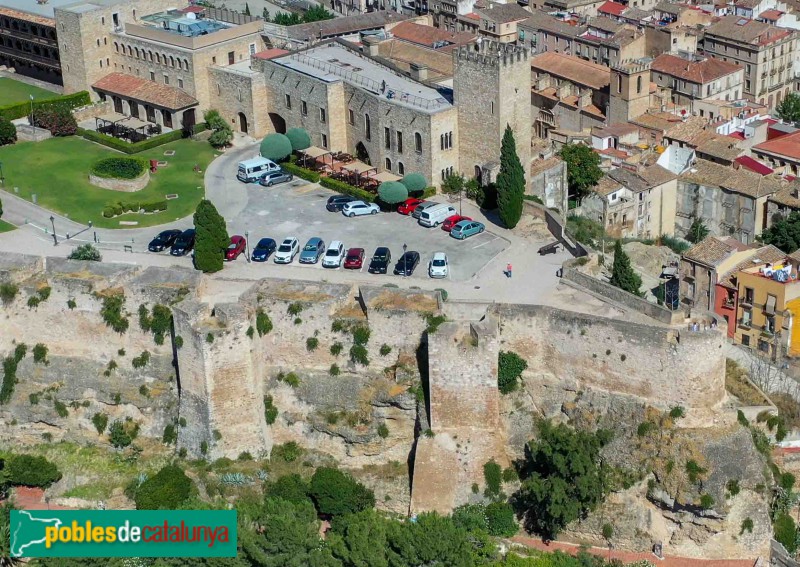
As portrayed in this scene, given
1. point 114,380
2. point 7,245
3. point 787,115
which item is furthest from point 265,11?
point 114,380

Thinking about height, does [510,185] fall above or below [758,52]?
above

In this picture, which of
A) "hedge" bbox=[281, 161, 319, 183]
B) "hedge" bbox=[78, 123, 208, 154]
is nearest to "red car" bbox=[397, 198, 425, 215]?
"hedge" bbox=[281, 161, 319, 183]

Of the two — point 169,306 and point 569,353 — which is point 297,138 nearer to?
point 169,306

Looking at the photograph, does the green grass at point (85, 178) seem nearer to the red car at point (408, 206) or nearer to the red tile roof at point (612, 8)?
the red car at point (408, 206)

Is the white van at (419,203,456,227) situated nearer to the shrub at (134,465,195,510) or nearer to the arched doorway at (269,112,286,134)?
the arched doorway at (269,112,286,134)

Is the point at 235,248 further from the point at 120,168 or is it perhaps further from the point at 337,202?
the point at 120,168

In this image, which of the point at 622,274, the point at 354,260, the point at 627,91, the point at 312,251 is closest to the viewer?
the point at 622,274

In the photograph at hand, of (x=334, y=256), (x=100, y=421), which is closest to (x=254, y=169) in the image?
(x=334, y=256)

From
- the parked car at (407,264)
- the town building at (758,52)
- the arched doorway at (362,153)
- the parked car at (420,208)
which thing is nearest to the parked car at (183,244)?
the parked car at (407,264)
